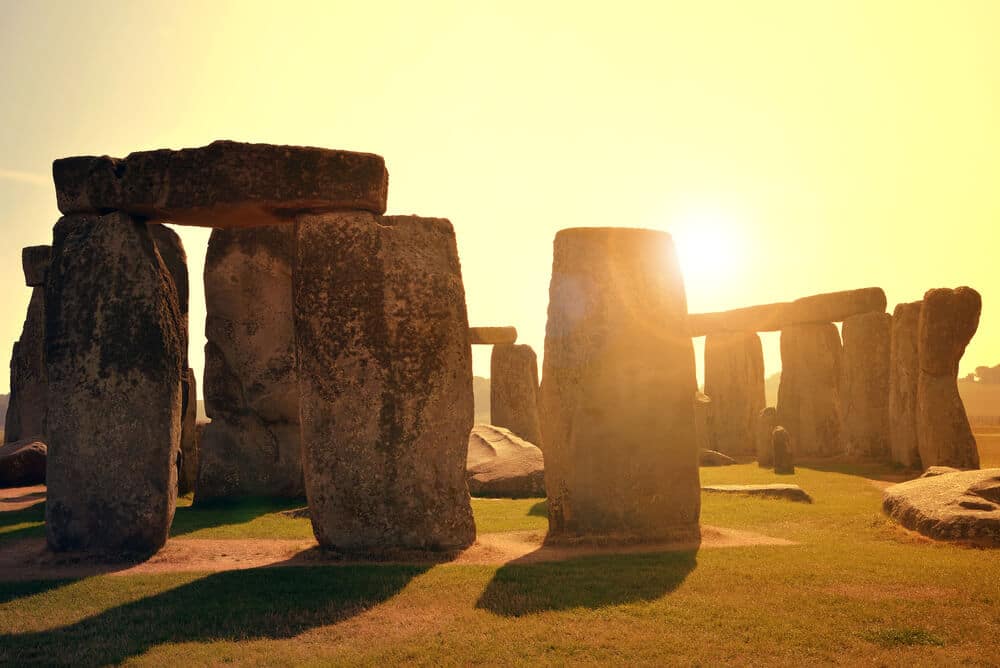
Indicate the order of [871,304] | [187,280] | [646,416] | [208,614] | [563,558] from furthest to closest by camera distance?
[871,304]
[187,280]
[646,416]
[563,558]
[208,614]

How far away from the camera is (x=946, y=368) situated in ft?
50.7

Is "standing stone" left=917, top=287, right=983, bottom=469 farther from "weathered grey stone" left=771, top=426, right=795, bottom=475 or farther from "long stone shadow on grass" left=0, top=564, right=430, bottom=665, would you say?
"long stone shadow on grass" left=0, top=564, right=430, bottom=665

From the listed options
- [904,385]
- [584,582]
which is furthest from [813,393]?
[584,582]

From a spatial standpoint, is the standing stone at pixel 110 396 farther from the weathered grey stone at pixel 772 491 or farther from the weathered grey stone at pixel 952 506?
→ the weathered grey stone at pixel 772 491

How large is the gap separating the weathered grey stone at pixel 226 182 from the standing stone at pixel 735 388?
18129 millimetres

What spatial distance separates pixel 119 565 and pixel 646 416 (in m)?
5.36

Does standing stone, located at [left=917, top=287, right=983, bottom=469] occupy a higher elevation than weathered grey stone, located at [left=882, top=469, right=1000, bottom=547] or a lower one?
higher

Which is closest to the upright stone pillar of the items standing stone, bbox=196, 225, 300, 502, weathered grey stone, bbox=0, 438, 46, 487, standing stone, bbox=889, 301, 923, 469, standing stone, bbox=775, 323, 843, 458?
weathered grey stone, bbox=0, 438, 46, 487

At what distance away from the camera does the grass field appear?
18.1ft

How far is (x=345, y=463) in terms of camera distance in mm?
8586

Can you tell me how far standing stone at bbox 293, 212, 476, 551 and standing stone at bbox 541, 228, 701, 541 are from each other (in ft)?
4.12

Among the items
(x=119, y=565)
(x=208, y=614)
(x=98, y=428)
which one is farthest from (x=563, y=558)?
(x=98, y=428)

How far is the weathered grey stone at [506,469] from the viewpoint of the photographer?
14484 mm

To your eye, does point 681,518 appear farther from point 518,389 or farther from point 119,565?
point 518,389
